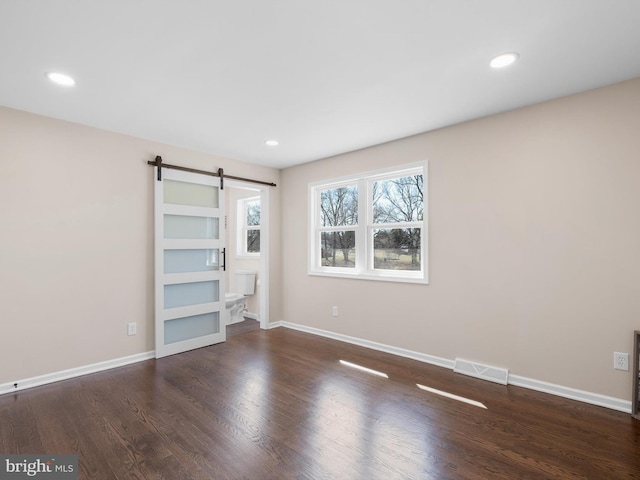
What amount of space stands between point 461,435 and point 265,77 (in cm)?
292

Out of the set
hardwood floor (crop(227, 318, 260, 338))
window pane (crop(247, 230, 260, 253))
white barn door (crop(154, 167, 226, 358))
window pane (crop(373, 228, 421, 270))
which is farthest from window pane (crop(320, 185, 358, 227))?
hardwood floor (crop(227, 318, 260, 338))

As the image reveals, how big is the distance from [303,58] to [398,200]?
2.23 m

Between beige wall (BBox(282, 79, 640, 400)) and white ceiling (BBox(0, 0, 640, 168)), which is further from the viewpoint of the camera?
beige wall (BBox(282, 79, 640, 400))

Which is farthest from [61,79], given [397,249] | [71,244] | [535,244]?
[535,244]

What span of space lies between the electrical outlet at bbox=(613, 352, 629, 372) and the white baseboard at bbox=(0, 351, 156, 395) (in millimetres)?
4505

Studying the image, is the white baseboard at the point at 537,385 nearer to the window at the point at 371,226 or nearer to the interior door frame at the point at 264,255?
the window at the point at 371,226

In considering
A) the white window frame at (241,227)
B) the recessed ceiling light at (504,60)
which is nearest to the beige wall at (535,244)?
the recessed ceiling light at (504,60)

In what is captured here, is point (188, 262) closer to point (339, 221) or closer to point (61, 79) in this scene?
point (339, 221)

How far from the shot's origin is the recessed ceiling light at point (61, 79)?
2309 mm

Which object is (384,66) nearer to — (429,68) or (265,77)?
(429,68)

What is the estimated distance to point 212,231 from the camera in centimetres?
432

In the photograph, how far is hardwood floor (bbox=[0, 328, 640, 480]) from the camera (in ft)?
6.04

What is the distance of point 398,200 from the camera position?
393 cm

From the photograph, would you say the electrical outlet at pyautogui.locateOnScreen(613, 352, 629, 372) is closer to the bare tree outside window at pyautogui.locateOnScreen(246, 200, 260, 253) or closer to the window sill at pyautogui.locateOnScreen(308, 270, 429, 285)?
the window sill at pyautogui.locateOnScreen(308, 270, 429, 285)
